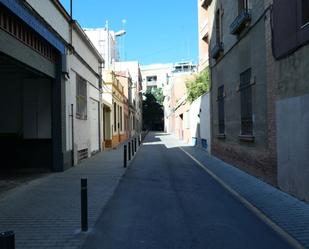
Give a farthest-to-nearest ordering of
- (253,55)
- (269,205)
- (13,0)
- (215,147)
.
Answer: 1. (215,147)
2. (253,55)
3. (13,0)
4. (269,205)

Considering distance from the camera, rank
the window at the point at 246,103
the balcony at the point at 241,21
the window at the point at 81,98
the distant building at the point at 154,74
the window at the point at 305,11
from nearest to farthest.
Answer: the window at the point at 305,11
the balcony at the point at 241,21
the window at the point at 246,103
the window at the point at 81,98
the distant building at the point at 154,74

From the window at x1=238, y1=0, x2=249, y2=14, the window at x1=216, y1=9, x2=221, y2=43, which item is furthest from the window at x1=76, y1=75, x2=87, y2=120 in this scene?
the window at x1=238, y1=0, x2=249, y2=14

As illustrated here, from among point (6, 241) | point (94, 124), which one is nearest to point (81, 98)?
point (94, 124)

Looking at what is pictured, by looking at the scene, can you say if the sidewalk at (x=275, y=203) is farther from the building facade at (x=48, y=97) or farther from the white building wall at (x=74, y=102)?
the white building wall at (x=74, y=102)

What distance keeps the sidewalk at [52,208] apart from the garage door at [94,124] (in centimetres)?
1000

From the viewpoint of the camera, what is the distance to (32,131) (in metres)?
18.5

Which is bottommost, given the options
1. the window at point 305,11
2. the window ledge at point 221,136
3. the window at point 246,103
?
the window ledge at point 221,136

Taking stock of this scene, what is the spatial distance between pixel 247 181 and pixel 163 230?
21.6ft

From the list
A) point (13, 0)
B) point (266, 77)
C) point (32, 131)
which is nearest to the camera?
point (13, 0)

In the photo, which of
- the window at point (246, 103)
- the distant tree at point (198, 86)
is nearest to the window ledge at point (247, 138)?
the window at point (246, 103)

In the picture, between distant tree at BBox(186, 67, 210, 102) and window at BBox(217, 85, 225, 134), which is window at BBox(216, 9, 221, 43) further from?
distant tree at BBox(186, 67, 210, 102)

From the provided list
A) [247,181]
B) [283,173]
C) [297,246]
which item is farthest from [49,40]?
[297,246]

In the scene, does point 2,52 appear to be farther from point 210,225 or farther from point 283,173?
point 283,173

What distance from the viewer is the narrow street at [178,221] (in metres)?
7.00
